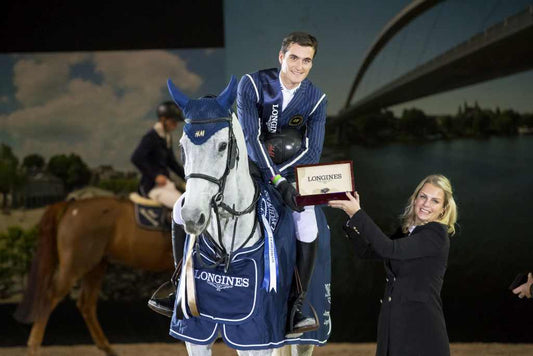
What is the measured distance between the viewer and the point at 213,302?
2.25m

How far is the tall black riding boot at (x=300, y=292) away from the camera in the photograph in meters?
2.40

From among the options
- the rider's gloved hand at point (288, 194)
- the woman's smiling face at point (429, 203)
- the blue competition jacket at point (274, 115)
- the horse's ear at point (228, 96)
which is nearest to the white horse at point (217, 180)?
the horse's ear at point (228, 96)

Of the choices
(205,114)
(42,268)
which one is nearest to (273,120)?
(205,114)

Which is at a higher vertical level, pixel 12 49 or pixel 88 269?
pixel 12 49

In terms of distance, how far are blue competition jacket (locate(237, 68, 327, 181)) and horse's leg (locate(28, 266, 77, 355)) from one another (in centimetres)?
300

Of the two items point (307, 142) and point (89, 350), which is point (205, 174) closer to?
point (307, 142)

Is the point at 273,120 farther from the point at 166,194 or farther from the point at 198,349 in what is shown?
the point at 166,194

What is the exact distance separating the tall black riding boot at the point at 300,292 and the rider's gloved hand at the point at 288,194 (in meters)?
0.26

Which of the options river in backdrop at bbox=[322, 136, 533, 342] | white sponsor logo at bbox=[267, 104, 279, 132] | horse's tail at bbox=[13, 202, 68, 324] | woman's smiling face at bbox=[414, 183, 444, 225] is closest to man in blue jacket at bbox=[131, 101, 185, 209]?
horse's tail at bbox=[13, 202, 68, 324]

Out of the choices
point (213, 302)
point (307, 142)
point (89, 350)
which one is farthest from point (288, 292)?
point (89, 350)

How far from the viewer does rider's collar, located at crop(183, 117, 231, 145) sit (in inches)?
77.7

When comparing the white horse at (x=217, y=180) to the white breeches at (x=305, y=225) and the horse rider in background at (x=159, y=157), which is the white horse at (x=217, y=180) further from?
the horse rider in background at (x=159, y=157)

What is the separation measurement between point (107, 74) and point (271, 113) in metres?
3.37

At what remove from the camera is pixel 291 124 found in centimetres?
270
